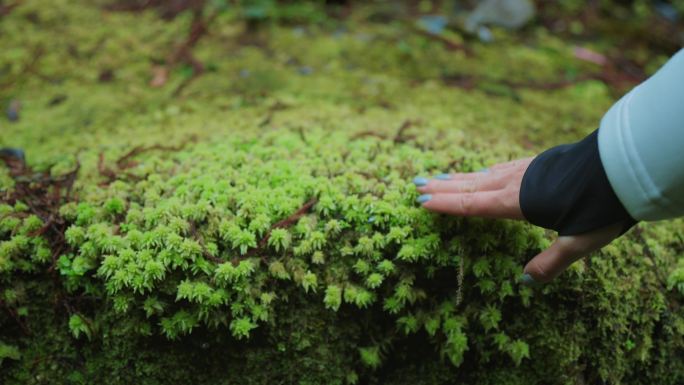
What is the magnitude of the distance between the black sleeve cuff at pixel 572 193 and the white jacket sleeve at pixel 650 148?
69mm

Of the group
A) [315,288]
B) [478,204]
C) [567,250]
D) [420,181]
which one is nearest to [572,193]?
[567,250]

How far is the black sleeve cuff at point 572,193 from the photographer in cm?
202

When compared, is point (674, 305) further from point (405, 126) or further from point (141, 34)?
point (141, 34)

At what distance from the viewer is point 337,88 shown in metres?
4.71

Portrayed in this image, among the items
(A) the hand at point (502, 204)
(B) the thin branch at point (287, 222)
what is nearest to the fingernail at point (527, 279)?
(A) the hand at point (502, 204)

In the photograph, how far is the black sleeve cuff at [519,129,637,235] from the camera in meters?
2.02

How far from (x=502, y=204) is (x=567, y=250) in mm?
365

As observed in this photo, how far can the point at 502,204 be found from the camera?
237 cm

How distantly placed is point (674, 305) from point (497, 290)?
114cm

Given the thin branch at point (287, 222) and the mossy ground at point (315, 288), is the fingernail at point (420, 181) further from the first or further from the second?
the thin branch at point (287, 222)

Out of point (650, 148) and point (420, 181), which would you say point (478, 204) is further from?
point (650, 148)

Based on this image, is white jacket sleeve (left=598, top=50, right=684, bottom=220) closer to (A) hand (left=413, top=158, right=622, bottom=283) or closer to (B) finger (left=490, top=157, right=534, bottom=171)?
(A) hand (left=413, top=158, right=622, bottom=283)

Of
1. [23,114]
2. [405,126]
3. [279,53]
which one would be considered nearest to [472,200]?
[405,126]

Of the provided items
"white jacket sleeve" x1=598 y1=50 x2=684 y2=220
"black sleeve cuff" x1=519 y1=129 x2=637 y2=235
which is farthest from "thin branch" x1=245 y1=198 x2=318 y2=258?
"white jacket sleeve" x1=598 y1=50 x2=684 y2=220
